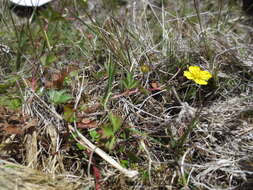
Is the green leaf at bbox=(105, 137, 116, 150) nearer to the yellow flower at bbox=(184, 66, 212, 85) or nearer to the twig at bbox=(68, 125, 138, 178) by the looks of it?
the twig at bbox=(68, 125, 138, 178)

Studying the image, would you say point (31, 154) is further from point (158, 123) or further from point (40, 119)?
point (158, 123)

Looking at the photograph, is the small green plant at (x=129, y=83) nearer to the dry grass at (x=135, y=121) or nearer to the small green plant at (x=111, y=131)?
the dry grass at (x=135, y=121)

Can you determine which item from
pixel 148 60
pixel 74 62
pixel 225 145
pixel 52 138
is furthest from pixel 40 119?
pixel 225 145

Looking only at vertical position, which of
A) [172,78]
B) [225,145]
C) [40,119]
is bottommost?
[225,145]

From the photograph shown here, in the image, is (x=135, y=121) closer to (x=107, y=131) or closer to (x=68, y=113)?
(x=107, y=131)

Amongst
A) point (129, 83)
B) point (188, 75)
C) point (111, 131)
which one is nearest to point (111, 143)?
point (111, 131)

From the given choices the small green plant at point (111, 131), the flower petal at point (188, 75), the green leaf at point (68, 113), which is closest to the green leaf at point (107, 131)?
the small green plant at point (111, 131)
